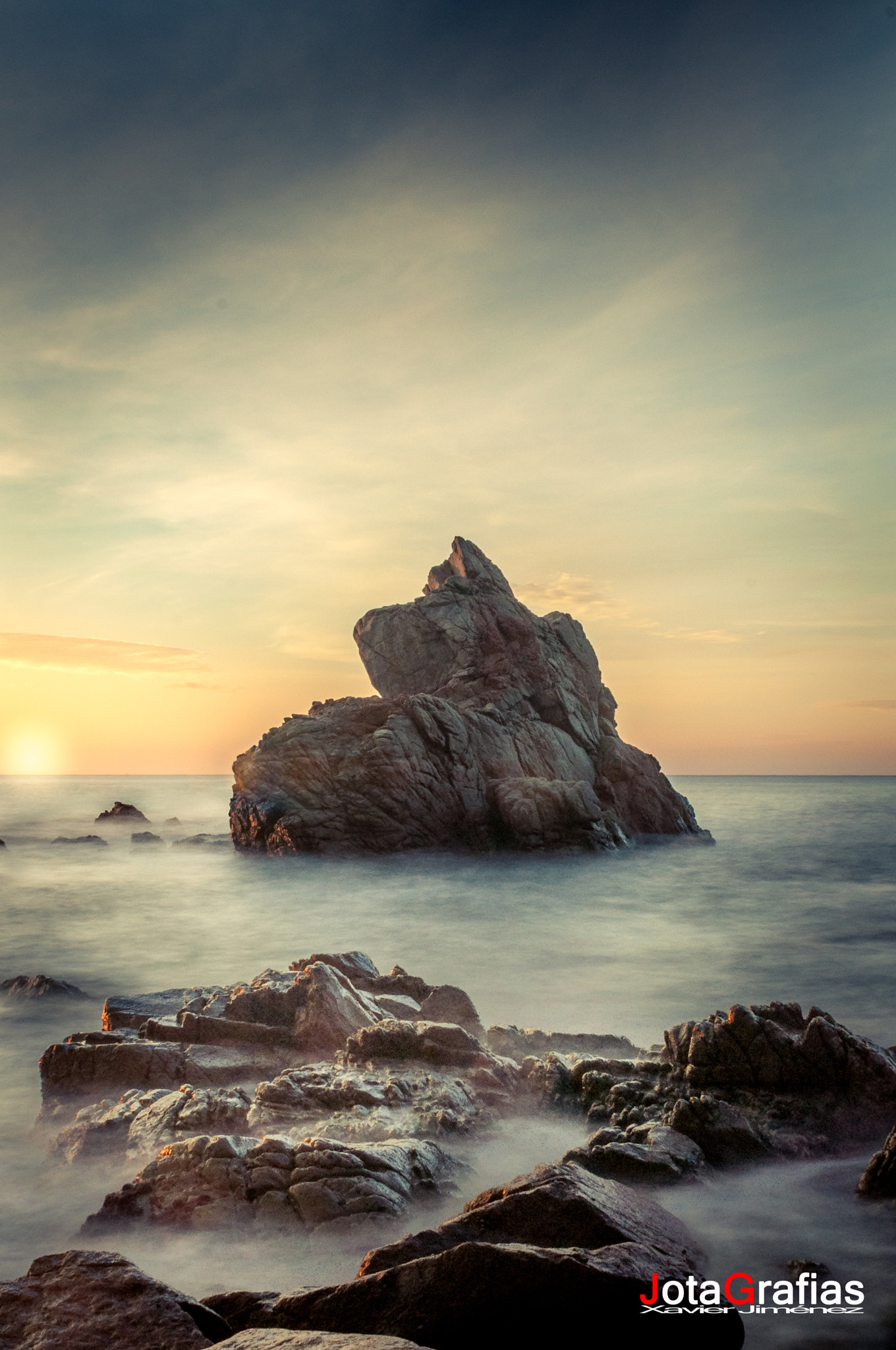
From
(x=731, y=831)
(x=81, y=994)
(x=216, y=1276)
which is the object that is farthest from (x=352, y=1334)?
(x=731, y=831)

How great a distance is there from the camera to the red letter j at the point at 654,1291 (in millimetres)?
3510

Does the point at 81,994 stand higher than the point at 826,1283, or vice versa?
the point at 826,1283

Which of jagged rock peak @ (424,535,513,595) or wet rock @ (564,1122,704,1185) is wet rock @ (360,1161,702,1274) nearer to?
wet rock @ (564,1122,704,1185)

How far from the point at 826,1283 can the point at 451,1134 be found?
3.04 metres

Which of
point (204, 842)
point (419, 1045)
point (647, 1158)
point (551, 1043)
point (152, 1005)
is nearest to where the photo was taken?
point (647, 1158)

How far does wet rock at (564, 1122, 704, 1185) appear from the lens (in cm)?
586

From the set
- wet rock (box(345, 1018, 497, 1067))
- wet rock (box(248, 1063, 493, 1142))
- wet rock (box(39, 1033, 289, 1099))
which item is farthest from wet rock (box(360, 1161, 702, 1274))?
wet rock (box(39, 1033, 289, 1099))

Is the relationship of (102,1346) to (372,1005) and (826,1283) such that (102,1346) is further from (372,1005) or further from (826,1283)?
(372,1005)

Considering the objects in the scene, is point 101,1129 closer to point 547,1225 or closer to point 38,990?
point 547,1225

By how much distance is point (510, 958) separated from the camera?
16.9m

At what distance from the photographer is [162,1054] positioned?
8.09 metres

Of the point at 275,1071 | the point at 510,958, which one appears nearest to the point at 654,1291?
the point at 275,1071

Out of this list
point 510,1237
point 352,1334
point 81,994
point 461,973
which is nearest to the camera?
point 352,1334

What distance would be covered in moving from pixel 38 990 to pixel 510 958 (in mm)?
8788
